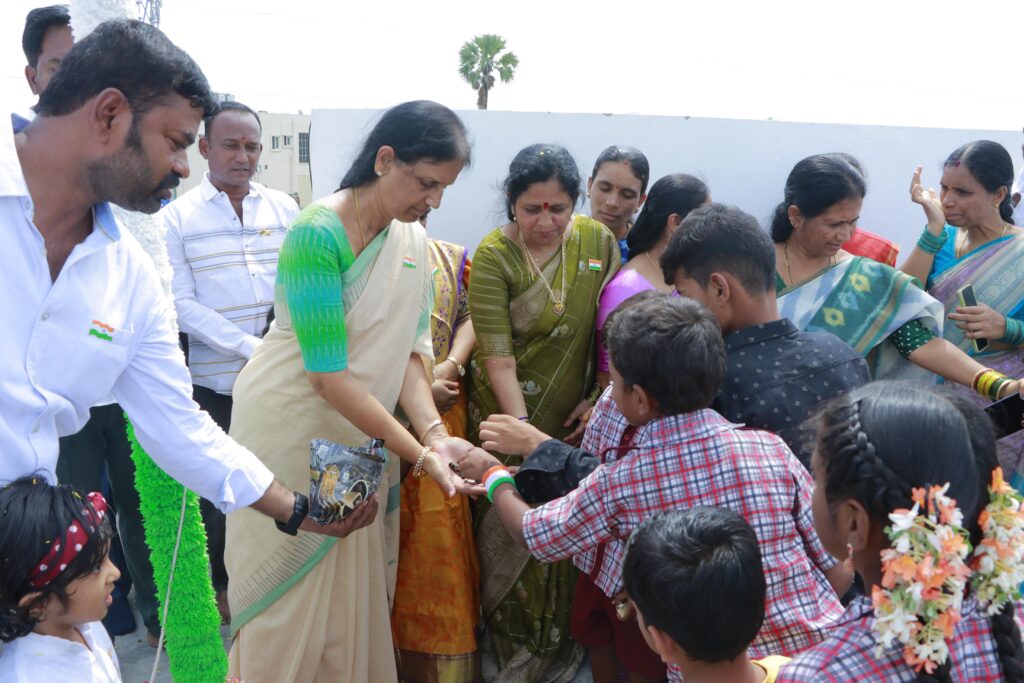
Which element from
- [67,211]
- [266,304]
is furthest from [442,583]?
[67,211]

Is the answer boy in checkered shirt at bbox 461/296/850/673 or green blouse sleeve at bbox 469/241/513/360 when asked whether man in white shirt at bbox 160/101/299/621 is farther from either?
boy in checkered shirt at bbox 461/296/850/673

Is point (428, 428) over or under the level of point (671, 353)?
under

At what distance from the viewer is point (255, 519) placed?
2902 millimetres

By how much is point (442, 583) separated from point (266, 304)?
1703 mm

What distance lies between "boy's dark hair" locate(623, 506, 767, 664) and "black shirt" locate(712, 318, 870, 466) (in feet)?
2.19

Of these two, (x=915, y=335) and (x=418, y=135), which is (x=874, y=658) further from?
(x=915, y=335)

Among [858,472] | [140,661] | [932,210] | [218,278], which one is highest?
[932,210]

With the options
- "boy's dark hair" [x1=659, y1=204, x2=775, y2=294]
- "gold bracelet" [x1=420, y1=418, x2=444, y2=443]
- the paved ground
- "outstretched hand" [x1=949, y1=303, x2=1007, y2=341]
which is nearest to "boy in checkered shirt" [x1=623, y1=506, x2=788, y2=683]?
"boy's dark hair" [x1=659, y1=204, x2=775, y2=294]

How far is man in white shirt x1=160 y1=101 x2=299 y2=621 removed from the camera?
13.5ft

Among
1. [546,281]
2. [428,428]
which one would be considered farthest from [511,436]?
[546,281]

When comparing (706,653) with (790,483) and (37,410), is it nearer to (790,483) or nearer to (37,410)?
(790,483)

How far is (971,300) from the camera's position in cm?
385

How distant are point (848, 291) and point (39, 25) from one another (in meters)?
3.45

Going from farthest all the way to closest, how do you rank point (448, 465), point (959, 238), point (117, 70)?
1. point (959, 238)
2. point (448, 465)
3. point (117, 70)
